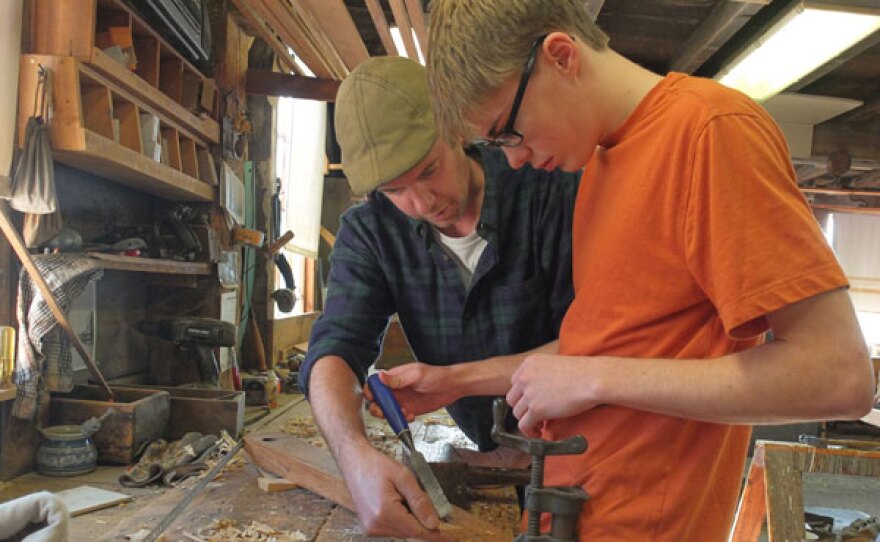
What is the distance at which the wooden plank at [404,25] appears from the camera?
291cm

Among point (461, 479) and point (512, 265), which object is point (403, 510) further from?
point (512, 265)

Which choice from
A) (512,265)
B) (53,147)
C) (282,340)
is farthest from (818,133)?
(53,147)

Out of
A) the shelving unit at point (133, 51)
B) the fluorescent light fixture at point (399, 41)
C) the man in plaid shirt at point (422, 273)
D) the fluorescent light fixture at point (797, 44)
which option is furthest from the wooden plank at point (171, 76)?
the fluorescent light fixture at point (797, 44)

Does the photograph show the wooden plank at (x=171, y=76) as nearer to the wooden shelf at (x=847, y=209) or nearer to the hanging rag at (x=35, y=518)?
the hanging rag at (x=35, y=518)

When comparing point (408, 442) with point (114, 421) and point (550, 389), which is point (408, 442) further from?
point (114, 421)

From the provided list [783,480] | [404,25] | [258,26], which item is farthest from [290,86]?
[783,480]

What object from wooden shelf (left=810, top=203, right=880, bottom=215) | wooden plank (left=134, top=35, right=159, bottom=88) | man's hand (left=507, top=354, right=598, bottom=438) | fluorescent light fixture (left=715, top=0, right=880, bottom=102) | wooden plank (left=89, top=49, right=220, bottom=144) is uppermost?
wooden shelf (left=810, top=203, right=880, bottom=215)

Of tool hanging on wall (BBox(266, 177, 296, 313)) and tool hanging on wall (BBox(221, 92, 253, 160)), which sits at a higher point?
tool hanging on wall (BBox(221, 92, 253, 160))

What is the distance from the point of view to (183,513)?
130 centimetres

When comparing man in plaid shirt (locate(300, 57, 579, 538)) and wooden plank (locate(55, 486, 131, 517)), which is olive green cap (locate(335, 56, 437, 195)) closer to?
man in plaid shirt (locate(300, 57, 579, 538))

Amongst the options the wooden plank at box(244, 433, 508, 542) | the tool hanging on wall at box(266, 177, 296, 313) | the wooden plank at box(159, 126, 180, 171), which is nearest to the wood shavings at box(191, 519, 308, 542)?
the wooden plank at box(244, 433, 508, 542)

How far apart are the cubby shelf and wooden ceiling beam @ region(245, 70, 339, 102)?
36.3 inches

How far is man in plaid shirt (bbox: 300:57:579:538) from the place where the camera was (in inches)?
48.2

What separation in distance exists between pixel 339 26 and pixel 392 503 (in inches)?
107
